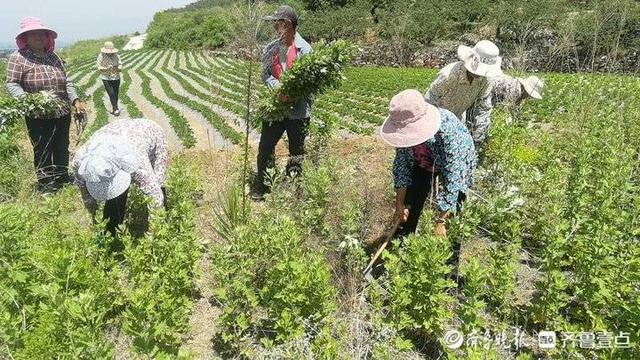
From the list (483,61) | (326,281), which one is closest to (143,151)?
(326,281)

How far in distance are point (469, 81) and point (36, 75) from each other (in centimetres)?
428

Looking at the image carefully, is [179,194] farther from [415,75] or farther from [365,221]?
[415,75]

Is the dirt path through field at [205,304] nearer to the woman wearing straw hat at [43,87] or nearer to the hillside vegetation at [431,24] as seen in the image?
the woman wearing straw hat at [43,87]

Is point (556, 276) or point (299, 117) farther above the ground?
point (299, 117)

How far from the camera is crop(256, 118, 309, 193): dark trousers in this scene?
463 cm

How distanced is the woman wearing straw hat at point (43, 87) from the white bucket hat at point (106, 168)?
1.82m

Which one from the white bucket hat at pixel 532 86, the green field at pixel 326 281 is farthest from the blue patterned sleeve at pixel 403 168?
the white bucket hat at pixel 532 86

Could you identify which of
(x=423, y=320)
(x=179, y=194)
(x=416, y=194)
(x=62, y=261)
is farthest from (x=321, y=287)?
(x=179, y=194)

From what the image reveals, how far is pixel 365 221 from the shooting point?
372cm

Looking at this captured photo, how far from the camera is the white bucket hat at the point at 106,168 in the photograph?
3186 millimetres

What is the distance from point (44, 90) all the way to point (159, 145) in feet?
6.46

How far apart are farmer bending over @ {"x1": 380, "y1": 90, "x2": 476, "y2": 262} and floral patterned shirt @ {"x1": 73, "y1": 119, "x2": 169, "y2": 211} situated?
1731mm

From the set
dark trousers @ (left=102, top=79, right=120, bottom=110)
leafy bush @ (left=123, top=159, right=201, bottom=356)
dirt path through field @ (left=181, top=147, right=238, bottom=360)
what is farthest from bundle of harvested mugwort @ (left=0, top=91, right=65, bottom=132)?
dark trousers @ (left=102, top=79, right=120, bottom=110)

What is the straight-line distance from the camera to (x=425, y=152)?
10.3 ft
